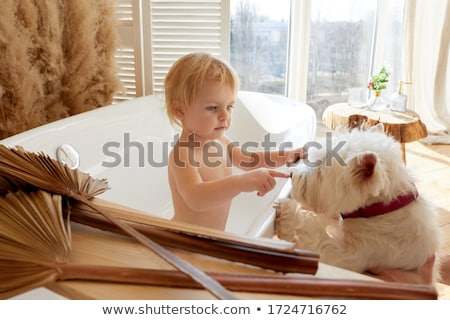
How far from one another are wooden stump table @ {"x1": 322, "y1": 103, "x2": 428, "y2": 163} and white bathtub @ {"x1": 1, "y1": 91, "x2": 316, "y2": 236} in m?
0.28

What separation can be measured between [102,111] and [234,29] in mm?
1994

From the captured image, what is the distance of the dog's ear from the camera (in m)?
0.98

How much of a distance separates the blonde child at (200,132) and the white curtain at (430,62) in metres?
2.83

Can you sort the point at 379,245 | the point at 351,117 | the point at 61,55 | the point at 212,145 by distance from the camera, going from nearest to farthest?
the point at 379,245, the point at 212,145, the point at 61,55, the point at 351,117

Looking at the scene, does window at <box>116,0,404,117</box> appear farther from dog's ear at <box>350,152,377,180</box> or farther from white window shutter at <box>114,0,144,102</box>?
dog's ear at <box>350,152,377,180</box>

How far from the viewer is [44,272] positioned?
0.42 meters

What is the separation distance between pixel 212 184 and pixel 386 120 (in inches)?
66.1

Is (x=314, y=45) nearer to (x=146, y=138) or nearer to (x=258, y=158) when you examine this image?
(x=146, y=138)

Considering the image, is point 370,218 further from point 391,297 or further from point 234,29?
point 234,29

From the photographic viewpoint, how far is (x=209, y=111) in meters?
1.29

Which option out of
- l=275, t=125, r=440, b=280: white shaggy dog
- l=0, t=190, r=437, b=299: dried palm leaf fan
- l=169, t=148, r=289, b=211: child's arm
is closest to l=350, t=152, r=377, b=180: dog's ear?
l=275, t=125, r=440, b=280: white shaggy dog

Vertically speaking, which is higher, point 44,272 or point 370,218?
point 44,272

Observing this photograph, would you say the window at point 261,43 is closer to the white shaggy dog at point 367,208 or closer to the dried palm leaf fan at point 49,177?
the white shaggy dog at point 367,208
